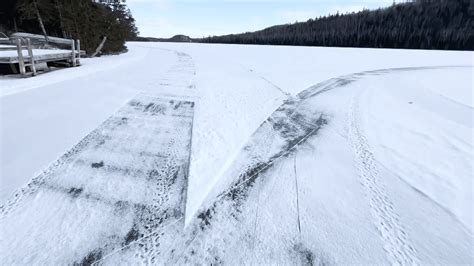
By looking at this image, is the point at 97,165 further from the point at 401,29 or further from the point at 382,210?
the point at 401,29

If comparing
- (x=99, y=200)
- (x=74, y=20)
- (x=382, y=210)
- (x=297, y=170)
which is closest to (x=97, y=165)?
(x=99, y=200)

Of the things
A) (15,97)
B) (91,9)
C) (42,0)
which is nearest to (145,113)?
(15,97)

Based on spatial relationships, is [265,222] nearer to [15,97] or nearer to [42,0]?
[15,97]

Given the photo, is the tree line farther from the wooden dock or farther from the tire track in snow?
the tire track in snow

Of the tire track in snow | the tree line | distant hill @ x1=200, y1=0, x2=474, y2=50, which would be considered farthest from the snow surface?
distant hill @ x1=200, y1=0, x2=474, y2=50

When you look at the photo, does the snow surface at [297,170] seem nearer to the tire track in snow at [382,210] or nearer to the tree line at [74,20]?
the tire track in snow at [382,210]

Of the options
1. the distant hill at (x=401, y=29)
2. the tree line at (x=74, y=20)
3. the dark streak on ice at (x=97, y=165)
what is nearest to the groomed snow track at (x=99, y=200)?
the dark streak on ice at (x=97, y=165)
